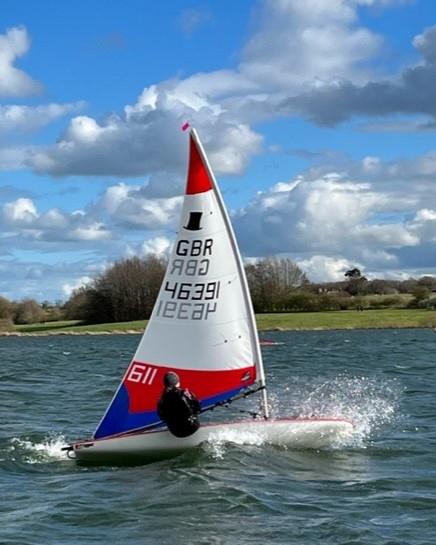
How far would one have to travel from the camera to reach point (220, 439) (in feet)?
57.2

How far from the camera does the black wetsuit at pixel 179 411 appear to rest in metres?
16.4

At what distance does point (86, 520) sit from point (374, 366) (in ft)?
106

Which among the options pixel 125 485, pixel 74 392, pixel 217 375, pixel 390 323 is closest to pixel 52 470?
pixel 125 485

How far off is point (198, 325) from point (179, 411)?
177cm

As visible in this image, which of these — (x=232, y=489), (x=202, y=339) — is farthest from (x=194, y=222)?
(x=232, y=489)

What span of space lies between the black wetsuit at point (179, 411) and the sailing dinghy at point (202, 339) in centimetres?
56

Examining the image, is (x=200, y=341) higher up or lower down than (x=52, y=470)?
higher up

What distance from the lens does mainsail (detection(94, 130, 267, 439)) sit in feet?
57.3

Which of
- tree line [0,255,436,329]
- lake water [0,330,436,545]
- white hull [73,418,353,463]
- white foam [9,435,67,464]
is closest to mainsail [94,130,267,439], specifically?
white hull [73,418,353,463]

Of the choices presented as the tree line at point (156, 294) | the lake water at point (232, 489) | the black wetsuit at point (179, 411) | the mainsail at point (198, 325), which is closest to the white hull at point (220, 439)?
the lake water at point (232, 489)

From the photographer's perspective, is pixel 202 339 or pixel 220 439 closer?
pixel 220 439

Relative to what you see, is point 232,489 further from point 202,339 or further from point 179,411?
point 202,339

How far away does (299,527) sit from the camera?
12.8 metres

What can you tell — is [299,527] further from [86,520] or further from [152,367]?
[152,367]
